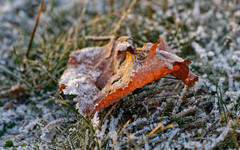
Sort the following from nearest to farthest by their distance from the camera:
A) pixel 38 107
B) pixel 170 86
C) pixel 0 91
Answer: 1. pixel 170 86
2. pixel 38 107
3. pixel 0 91

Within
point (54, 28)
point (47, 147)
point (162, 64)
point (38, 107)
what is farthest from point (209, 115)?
point (54, 28)

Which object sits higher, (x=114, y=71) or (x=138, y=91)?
(x=114, y=71)

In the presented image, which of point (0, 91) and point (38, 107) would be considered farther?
point (0, 91)

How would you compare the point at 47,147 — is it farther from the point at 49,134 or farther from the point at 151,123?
the point at 151,123
